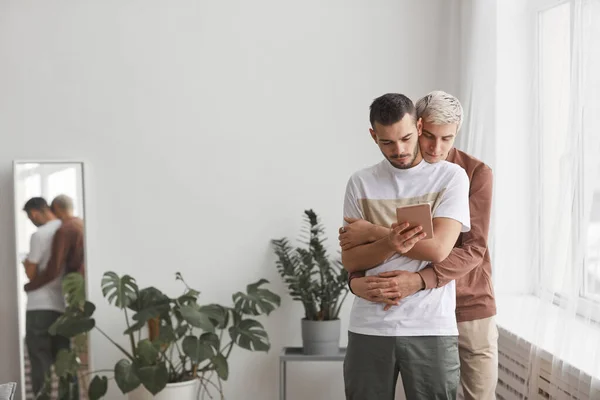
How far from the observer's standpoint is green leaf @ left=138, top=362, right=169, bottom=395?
11.8ft

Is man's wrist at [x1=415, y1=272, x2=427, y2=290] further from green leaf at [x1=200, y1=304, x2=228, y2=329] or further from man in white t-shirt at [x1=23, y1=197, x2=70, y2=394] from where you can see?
man in white t-shirt at [x1=23, y1=197, x2=70, y2=394]

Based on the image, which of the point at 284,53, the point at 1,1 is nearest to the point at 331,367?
the point at 284,53

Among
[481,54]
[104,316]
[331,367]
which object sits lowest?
[331,367]

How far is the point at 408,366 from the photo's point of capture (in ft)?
7.20

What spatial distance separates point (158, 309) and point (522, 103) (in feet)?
6.18

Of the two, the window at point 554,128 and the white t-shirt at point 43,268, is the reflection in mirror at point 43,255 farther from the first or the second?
the window at point 554,128

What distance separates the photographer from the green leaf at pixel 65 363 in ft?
12.6

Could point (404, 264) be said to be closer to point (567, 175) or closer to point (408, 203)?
point (408, 203)

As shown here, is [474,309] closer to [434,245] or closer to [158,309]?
[434,245]

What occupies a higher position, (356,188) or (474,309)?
(356,188)

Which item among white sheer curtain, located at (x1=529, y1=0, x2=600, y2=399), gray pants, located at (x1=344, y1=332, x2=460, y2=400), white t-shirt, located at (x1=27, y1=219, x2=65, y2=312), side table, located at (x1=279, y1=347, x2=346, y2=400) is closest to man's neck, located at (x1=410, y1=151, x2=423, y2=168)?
gray pants, located at (x1=344, y1=332, x2=460, y2=400)

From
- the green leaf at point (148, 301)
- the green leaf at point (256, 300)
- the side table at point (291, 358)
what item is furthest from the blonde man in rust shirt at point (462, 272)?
the green leaf at point (148, 301)

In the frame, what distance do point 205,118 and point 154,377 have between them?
1.36m

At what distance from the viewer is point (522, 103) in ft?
11.0
